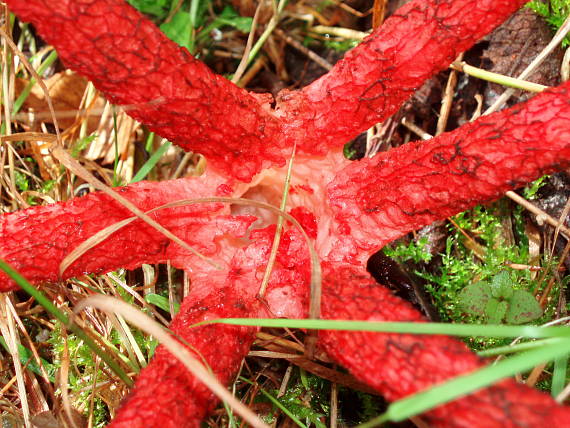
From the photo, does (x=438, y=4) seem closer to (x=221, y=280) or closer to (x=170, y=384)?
(x=221, y=280)

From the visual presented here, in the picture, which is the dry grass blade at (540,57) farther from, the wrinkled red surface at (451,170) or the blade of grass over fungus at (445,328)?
the blade of grass over fungus at (445,328)

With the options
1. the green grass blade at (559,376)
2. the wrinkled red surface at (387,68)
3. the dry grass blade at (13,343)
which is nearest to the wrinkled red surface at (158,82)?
the wrinkled red surface at (387,68)

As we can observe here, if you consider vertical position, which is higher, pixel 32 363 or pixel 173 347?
pixel 173 347

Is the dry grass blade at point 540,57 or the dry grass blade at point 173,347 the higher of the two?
the dry grass blade at point 540,57

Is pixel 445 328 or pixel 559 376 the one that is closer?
pixel 445 328

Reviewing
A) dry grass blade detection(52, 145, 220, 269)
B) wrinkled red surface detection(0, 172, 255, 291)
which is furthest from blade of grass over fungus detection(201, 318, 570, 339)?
wrinkled red surface detection(0, 172, 255, 291)

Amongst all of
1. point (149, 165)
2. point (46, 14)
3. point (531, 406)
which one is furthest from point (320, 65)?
point (531, 406)

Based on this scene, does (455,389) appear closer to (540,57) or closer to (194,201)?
(194,201)

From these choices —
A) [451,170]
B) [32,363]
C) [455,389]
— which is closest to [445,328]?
[455,389]
